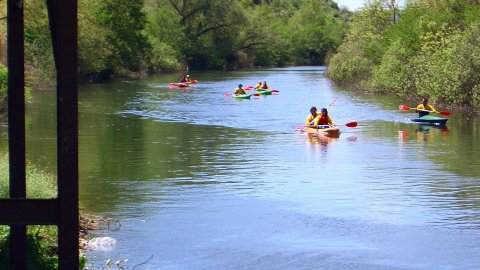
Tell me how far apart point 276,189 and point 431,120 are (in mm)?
14887

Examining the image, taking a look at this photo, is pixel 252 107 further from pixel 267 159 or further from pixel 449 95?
pixel 267 159

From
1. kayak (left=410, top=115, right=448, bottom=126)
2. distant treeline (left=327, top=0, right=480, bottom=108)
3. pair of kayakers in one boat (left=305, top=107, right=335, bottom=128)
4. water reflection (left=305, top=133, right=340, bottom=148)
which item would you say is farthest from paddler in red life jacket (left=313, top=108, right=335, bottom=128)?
distant treeline (left=327, top=0, right=480, bottom=108)

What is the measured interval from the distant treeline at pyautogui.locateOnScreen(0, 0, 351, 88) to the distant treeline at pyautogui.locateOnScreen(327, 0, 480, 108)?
52.6 feet

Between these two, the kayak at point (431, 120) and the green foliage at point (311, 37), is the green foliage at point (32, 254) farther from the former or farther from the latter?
the green foliage at point (311, 37)

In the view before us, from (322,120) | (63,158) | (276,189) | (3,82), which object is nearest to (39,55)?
(3,82)

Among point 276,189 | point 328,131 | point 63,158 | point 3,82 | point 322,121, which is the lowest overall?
point 276,189

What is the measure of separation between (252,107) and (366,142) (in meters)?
13.8

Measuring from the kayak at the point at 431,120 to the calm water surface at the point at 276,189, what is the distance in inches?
23.7

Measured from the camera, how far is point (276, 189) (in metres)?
19.2

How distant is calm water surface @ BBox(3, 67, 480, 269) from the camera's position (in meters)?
13.7

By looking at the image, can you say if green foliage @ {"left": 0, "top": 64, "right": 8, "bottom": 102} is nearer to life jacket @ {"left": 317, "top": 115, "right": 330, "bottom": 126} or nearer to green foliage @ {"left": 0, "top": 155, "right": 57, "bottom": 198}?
life jacket @ {"left": 317, "top": 115, "right": 330, "bottom": 126}

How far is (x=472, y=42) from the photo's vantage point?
128 feet

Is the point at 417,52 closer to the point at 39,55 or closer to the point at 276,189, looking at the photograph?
the point at 39,55

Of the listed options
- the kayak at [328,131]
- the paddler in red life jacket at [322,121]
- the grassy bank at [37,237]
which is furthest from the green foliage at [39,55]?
the grassy bank at [37,237]
